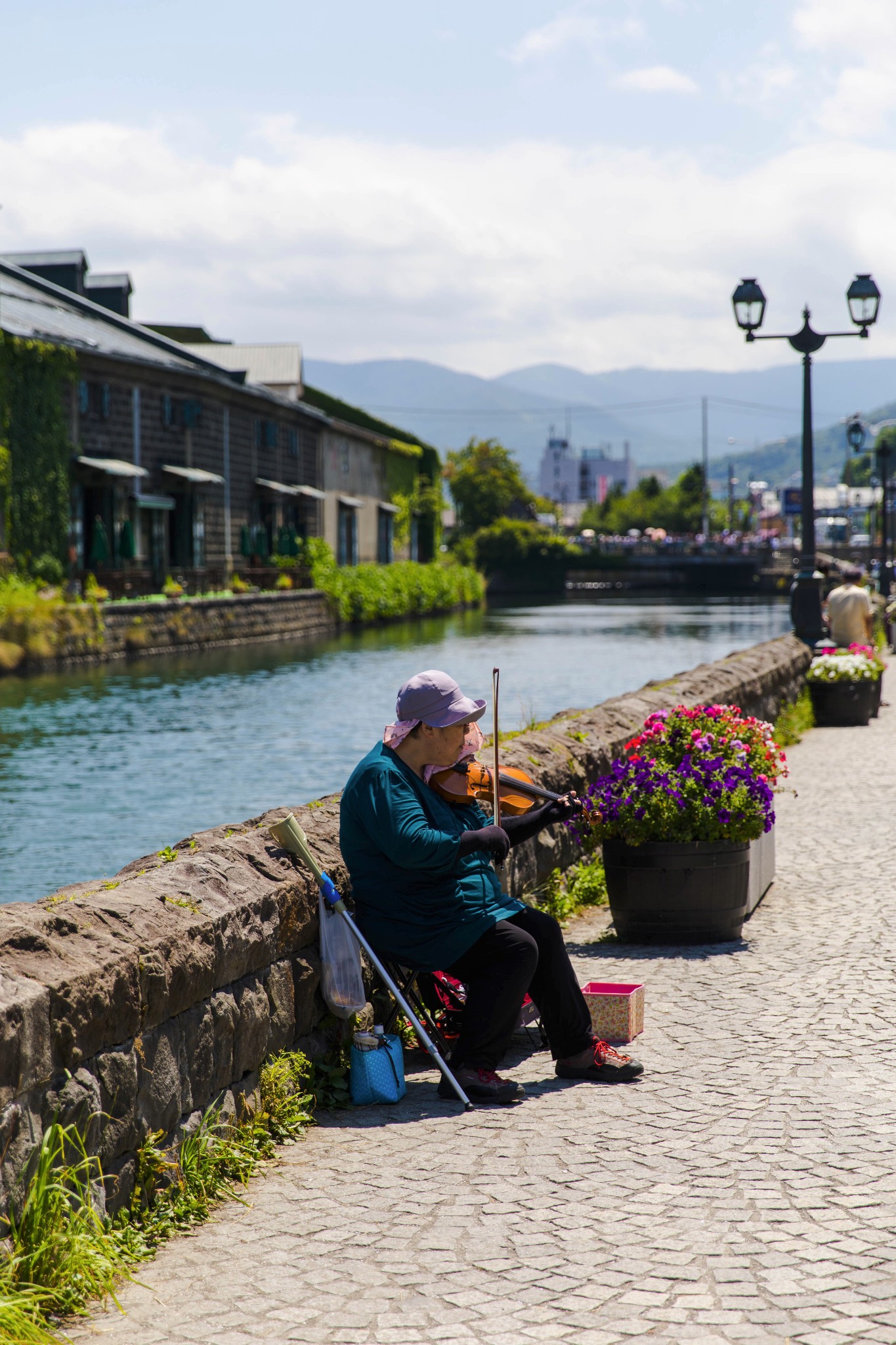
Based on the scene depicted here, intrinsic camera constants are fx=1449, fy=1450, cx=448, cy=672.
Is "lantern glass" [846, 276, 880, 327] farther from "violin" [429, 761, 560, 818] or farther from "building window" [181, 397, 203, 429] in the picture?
"building window" [181, 397, 203, 429]

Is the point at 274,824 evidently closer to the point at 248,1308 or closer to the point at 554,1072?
the point at 554,1072

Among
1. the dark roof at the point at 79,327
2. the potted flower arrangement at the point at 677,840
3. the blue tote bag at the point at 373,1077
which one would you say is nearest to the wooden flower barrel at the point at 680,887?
the potted flower arrangement at the point at 677,840

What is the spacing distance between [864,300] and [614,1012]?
15720 millimetres

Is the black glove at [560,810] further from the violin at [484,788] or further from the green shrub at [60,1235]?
the green shrub at [60,1235]

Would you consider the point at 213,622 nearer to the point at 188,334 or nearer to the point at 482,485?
the point at 188,334

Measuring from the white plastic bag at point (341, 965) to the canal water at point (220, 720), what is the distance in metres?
6.37

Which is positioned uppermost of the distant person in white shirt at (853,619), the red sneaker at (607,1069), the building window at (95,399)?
the building window at (95,399)

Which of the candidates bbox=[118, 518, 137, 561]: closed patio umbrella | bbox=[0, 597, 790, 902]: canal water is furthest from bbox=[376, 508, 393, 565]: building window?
bbox=[118, 518, 137, 561]: closed patio umbrella

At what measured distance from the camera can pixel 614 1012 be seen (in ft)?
18.0

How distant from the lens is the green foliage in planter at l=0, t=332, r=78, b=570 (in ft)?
108

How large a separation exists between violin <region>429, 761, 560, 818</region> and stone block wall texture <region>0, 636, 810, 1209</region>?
1.68ft

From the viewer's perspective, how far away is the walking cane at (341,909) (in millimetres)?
4867

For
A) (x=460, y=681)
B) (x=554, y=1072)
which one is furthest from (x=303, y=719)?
(x=554, y=1072)

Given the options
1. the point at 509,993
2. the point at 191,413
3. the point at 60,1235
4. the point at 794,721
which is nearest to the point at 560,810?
the point at 509,993
